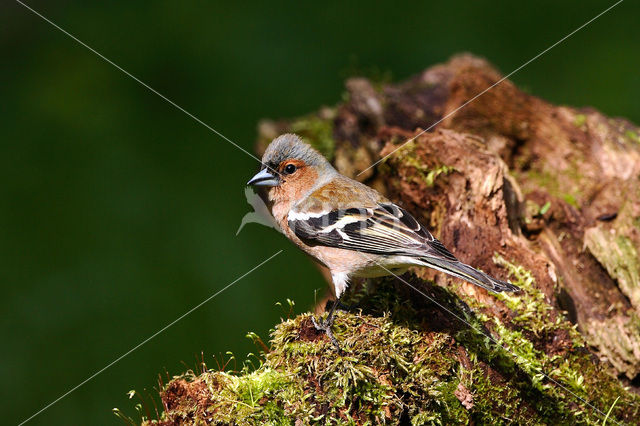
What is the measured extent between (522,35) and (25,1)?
6.51m

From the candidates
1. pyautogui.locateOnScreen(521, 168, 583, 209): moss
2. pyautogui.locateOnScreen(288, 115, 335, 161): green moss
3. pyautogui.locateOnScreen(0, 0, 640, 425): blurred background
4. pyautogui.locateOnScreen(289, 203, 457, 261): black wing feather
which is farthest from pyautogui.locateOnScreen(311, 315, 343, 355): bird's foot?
pyautogui.locateOnScreen(288, 115, 335, 161): green moss

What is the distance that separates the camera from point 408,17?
8500 mm

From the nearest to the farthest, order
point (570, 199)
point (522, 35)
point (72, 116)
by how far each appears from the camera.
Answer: point (570, 199) → point (72, 116) → point (522, 35)

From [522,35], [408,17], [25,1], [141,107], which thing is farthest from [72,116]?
[522,35]

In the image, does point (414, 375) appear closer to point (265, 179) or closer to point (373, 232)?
point (373, 232)

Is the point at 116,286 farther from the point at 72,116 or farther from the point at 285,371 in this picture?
the point at 285,371

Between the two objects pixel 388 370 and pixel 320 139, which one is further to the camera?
pixel 320 139

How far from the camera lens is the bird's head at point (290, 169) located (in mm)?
4293

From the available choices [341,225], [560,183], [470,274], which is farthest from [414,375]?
[560,183]

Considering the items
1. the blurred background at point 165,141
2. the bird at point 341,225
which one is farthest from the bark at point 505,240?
the blurred background at point 165,141

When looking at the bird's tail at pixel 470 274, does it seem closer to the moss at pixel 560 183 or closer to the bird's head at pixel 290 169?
the bird's head at pixel 290 169

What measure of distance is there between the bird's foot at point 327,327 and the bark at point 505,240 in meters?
0.05

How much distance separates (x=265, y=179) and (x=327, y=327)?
150 cm

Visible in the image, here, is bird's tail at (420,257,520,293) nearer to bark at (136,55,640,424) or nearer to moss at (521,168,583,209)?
bark at (136,55,640,424)
